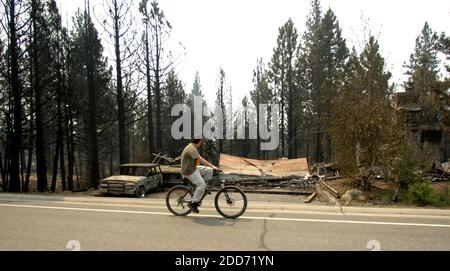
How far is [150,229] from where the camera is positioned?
8.43 m

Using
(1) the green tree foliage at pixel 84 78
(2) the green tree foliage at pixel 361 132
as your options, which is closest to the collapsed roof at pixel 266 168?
(2) the green tree foliage at pixel 361 132

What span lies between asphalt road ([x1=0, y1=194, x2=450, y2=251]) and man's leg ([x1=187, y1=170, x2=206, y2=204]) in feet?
1.55

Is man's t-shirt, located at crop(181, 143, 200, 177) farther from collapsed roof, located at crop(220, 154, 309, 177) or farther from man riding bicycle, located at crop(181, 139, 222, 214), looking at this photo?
collapsed roof, located at crop(220, 154, 309, 177)

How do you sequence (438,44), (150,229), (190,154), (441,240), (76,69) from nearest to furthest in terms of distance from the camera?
(441,240) < (150,229) < (190,154) < (438,44) < (76,69)

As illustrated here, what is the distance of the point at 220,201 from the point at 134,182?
310 inches

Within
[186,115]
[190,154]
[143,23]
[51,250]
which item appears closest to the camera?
[51,250]

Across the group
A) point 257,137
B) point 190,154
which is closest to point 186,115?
point 257,137

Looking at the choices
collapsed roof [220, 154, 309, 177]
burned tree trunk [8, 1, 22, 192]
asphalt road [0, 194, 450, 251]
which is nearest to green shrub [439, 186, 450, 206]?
asphalt road [0, 194, 450, 251]

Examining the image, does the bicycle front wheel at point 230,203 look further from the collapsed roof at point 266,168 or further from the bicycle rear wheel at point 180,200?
the collapsed roof at point 266,168

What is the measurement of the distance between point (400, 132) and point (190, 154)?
9.04 metres

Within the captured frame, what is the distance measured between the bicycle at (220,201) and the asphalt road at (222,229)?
0.89ft

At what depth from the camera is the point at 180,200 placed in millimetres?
9992

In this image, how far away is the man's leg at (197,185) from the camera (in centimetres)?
976

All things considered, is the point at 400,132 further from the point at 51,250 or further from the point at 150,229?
the point at 51,250
